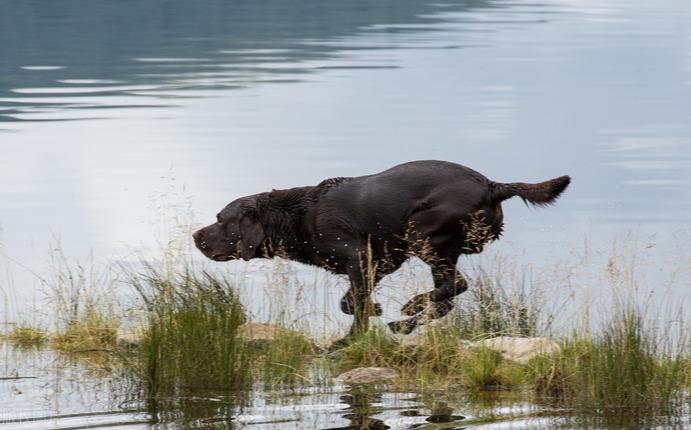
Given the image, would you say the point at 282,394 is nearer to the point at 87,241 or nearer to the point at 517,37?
the point at 87,241

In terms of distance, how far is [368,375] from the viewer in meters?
9.50

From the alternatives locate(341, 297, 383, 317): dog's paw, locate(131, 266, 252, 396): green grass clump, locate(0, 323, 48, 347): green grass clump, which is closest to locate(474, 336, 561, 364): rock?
locate(341, 297, 383, 317): dog's paw

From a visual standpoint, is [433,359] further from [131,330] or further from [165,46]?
[165,46]

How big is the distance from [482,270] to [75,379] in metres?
3.41

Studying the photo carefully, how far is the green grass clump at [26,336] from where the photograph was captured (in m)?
11.4

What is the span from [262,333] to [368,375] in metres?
1.20

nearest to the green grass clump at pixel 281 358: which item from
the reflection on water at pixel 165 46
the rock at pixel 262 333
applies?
the rock at pixel 262 333

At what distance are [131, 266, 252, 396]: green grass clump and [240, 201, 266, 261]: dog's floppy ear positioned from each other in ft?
6.94

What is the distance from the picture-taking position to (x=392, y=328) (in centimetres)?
1088

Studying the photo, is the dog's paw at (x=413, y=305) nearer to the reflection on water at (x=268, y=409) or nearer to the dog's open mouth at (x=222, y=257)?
the dog's open mouth at (x=222, y=257)

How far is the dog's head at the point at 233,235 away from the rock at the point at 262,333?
110cm

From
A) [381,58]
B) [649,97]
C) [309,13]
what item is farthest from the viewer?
[309,13]

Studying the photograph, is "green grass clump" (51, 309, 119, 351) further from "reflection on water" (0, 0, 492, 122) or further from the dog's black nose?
"reflection on water" (0, 0, 492, 122)

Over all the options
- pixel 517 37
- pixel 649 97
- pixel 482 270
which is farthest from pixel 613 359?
pixel 517 37
